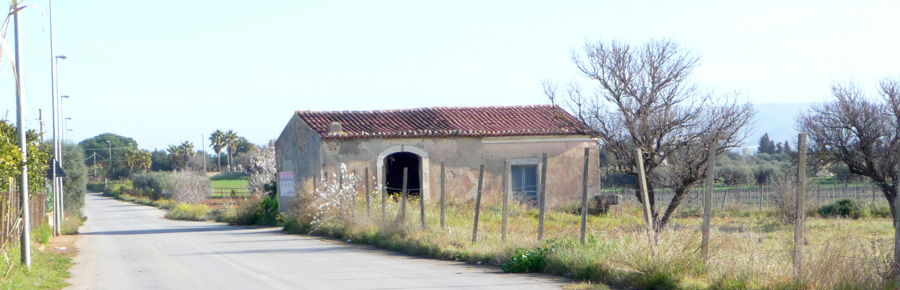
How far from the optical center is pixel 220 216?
3922 cm

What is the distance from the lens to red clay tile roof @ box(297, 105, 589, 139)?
28062 mm

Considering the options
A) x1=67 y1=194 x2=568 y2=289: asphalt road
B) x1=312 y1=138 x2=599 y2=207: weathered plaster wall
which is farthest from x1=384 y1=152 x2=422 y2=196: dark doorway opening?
x1=67 y1=194 x2=568 y2=289: asphalt road

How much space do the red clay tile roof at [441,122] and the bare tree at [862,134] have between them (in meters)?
8.47

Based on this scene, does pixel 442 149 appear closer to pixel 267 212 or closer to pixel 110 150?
pixel 267 212

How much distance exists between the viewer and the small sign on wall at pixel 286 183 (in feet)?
98.1

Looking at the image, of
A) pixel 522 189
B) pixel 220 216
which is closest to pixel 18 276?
pixel 522 189

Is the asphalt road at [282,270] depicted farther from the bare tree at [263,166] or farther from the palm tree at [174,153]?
the palm tree at [174,153]

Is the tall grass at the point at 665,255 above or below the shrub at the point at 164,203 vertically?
above

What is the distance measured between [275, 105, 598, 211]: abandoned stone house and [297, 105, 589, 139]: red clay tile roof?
37 millimetres

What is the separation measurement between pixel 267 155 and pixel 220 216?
935 inches

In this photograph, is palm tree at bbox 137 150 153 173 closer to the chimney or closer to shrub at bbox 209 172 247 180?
shrub at bbox 209 172 247 180

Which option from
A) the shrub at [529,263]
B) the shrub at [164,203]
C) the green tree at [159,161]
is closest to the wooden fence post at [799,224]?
the shrub at [529,263]

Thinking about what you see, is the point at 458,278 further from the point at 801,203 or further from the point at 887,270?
the point at 887,270

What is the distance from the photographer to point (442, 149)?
2853 cm
